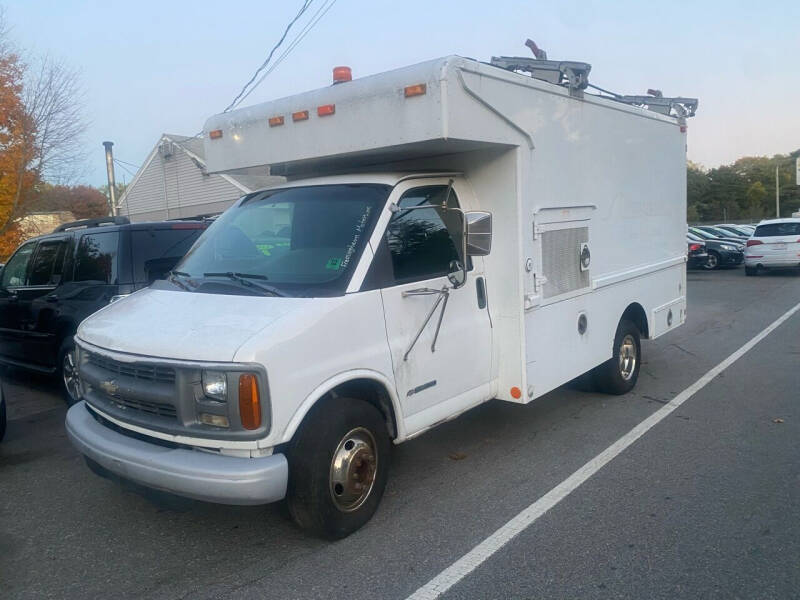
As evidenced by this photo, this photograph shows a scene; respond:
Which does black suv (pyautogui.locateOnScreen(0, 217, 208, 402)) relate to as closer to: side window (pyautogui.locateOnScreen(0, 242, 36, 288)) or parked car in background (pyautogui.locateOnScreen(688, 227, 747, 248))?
side window (pyautogui.locateOnScreen(0, 242, 36, 288))

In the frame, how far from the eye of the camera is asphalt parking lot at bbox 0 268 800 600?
3.68 meters

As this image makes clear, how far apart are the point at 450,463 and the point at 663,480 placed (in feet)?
5.04

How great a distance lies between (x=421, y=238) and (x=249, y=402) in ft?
5.72

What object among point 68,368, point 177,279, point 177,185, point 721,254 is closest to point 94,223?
point 68,368

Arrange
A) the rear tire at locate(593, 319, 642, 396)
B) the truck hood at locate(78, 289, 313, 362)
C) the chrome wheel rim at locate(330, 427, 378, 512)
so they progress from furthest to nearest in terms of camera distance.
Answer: the rear tire at locate(593, 319, 642, 396), the chrome wheel rim at locate(330, 427, 378, 512), the truck hood at locate(78, 289, 313, 362)

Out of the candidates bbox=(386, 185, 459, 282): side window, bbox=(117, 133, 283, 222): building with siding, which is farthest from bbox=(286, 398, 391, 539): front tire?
bbox=(117, 133, 283, 222): building with siding

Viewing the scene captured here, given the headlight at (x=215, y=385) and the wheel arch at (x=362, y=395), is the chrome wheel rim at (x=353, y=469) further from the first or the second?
the headlight at (x=215, y=385)

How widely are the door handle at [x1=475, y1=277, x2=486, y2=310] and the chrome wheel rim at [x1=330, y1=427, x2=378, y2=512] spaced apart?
1.44 meters

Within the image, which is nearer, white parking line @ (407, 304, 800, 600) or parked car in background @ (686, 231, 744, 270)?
white parking line @ (407, 304, 800, 600)

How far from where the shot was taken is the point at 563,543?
159 inches

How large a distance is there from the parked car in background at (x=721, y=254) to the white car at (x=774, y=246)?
2477 mm

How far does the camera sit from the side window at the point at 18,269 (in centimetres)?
807

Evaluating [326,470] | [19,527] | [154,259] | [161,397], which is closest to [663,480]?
[326,470]

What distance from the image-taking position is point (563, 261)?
5.87 m
